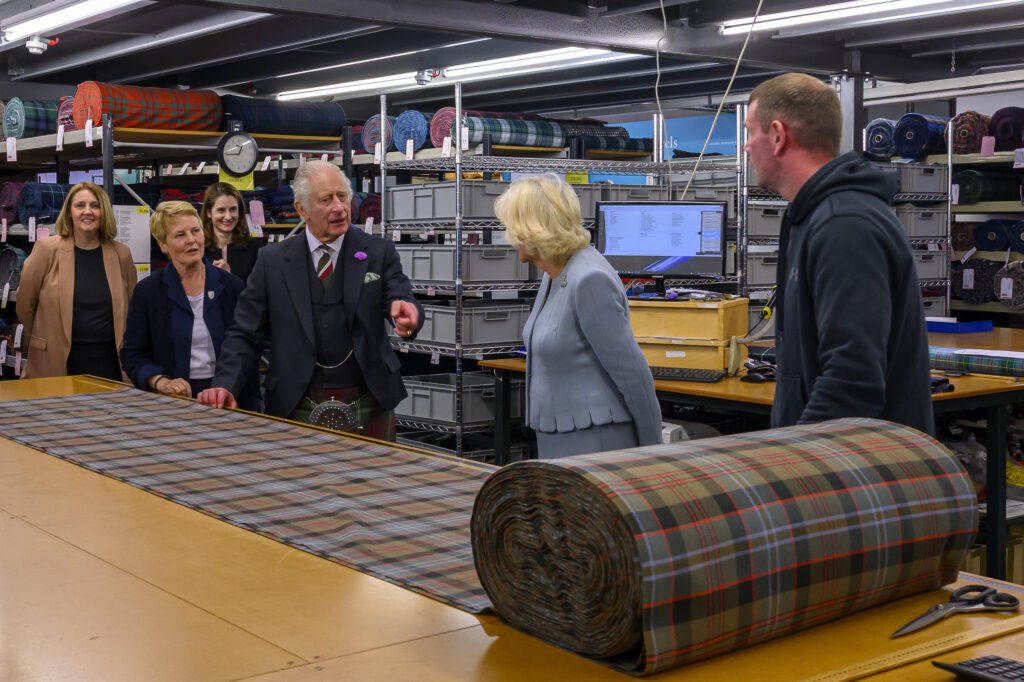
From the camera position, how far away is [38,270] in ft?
17.3

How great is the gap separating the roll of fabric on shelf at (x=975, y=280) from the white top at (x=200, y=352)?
249 inches

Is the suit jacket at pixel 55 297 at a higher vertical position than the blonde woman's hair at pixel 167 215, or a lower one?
lower

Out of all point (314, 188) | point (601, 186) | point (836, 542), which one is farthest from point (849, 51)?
point (836, 542)

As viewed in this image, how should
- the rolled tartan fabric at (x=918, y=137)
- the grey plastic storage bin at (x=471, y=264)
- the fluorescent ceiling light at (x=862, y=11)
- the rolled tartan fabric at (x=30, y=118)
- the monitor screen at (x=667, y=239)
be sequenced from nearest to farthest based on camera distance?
the monitor screen at (x=667, y=239) → the grey plastic storage bin at (x=471, y=264) → the fluorescent ceiling light at (x=862, y=11) → the rolled tartan fabric at (x=30, y=118) → the rolled tartan fabric at (x=918, y=137)

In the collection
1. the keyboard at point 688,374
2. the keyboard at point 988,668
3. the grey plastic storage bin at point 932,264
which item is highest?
the grey plastic storage bin at point 932,264

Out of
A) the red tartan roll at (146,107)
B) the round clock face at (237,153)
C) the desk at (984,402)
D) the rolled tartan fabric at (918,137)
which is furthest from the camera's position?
the rolled tartan fabric at (918,137)

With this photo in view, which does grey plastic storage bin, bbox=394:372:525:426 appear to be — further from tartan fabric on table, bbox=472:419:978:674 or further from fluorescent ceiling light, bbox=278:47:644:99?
tartan fabric on table, bbox=472:419:978:674

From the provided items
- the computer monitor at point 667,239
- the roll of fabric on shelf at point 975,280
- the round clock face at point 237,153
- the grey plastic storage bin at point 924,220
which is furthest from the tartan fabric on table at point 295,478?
the roll of fabric on shelf at point 975,280

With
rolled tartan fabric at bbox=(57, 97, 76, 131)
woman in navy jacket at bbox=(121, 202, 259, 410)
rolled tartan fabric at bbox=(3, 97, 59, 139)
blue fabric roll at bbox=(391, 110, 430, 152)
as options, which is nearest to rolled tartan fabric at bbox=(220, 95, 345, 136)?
blue fabric roll at bbox=(391, 110, 430, 152)

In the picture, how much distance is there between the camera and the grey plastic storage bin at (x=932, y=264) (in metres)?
7.91

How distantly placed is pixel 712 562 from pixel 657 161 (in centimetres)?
614

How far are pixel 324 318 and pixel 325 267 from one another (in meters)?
0.18

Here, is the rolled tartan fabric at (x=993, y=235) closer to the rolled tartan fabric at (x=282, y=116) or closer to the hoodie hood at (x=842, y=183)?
the rolled tartan fabric at (x=282, y=116)

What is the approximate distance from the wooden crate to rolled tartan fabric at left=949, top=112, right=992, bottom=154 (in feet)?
15.3
